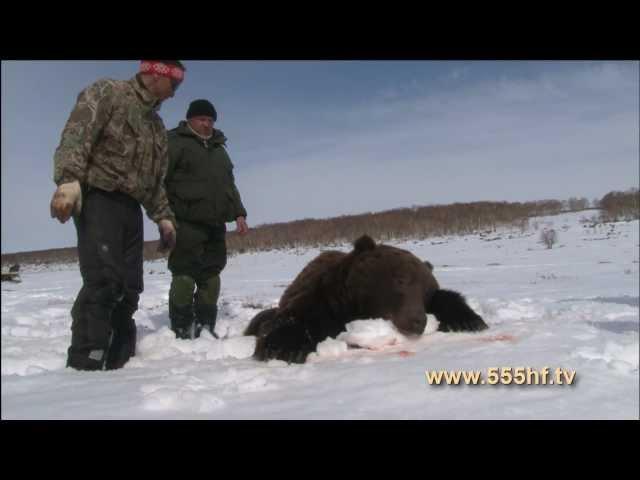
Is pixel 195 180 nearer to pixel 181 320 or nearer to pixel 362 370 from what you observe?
pixel 181 320

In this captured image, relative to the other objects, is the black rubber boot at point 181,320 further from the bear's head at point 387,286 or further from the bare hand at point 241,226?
the bear's head at point 387,286

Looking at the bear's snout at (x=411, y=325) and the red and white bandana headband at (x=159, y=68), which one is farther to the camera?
the bear's snout at (x=411, y=325)

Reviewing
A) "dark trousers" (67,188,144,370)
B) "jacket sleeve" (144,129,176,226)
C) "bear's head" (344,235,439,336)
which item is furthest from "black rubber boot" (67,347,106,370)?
"bear's head" (344,235,439,336)

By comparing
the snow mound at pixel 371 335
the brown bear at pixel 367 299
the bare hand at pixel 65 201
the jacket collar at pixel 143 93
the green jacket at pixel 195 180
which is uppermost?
the jacket collar at pixel 143 93

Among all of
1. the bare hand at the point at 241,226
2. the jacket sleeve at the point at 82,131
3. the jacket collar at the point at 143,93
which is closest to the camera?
the jacket sleeve at the point at 82,131

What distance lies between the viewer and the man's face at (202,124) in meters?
4.90

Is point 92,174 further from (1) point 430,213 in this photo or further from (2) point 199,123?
(1) point 430,213

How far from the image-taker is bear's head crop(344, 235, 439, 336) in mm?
3656

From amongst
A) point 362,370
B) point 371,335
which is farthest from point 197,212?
point 362,370

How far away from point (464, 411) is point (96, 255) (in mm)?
2310

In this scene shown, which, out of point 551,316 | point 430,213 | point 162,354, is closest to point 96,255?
point 162,354

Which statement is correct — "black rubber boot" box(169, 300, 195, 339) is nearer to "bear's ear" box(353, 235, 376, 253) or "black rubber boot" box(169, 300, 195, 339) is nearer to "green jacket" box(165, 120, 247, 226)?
"green jacket" box(165, 120, 247, 226)

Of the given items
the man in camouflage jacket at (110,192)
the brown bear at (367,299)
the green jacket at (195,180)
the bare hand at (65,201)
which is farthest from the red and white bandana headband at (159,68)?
the brown bear at (367,299)

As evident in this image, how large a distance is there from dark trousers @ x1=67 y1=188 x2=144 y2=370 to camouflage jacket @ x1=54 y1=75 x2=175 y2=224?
132mm
